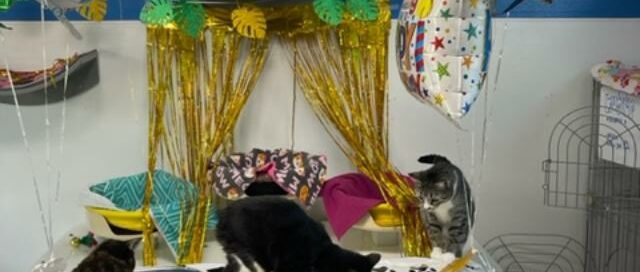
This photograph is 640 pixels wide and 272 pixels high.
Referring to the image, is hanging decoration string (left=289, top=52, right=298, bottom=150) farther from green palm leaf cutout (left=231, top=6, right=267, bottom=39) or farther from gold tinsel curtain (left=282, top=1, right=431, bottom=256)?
green palm leaf cutout (left=231, top=6, right=267, bottom=39)

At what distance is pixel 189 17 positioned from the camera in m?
1.16

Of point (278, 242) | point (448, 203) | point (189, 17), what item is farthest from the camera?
point (189, 17)

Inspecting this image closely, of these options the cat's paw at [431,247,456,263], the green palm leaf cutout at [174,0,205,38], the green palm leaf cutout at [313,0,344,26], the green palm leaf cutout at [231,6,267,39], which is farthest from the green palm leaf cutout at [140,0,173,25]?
the cat's paw at [431,247,456,263]

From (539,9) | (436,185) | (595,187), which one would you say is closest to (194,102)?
(436,185)

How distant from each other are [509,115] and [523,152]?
0.10 metres

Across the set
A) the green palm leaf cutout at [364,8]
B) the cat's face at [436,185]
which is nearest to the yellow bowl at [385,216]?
the cat's face at [436,185]

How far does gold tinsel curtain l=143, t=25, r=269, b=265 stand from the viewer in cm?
123

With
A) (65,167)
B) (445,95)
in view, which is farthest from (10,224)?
(445,95)

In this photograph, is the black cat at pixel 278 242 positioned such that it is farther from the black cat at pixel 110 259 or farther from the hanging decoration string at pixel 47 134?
the hanging decoration string at pixel 47 134

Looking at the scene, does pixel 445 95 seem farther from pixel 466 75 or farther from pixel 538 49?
pixel 538 49

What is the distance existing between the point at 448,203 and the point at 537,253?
599mm

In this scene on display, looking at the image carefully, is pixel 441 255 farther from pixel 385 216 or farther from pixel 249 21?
pixel 249 21

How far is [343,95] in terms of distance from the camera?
130 cm

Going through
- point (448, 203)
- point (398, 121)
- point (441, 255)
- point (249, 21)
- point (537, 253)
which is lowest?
point (537, 253)
